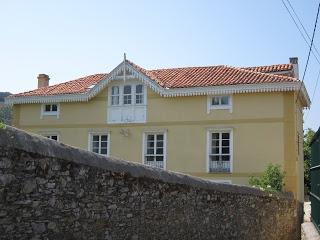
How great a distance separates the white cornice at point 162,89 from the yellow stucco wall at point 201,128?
0.49 meters

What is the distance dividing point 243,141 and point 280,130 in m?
1.85

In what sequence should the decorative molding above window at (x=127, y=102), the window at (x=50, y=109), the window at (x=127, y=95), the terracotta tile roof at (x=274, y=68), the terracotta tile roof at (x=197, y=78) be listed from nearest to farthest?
the terracotta tile roof at (x=197, y=78)
the decorative molding above window at (x=127, y=102)
the window at (x=127, y=95)
the terracotta tile roof at (x=274, y=68)
the window at (x=50, y=109)

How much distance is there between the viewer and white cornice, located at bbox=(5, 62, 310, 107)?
23.7m

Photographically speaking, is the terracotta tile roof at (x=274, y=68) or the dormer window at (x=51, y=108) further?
the dormer window at (x=51, y=108)

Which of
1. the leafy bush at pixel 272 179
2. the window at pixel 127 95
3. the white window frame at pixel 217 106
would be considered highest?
the window at pixel 127 95

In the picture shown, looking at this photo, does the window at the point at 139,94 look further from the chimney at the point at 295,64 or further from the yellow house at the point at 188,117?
the chimney at the point at 295,64

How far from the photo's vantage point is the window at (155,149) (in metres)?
25.9

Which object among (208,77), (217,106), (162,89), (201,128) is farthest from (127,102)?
(217,106)

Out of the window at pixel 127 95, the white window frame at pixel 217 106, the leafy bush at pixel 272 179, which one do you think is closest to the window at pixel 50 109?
the window at pixel 127 95

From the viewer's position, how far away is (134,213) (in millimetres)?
6547

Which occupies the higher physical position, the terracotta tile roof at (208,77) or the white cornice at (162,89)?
the terracotta tile roof at (208,77)

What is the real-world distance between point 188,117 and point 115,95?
432 centimetres

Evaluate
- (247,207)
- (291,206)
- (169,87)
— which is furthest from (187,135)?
(247,207)

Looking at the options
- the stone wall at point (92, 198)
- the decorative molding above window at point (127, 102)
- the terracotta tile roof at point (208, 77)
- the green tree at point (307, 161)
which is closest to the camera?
the stone wall at point (92, 198)
